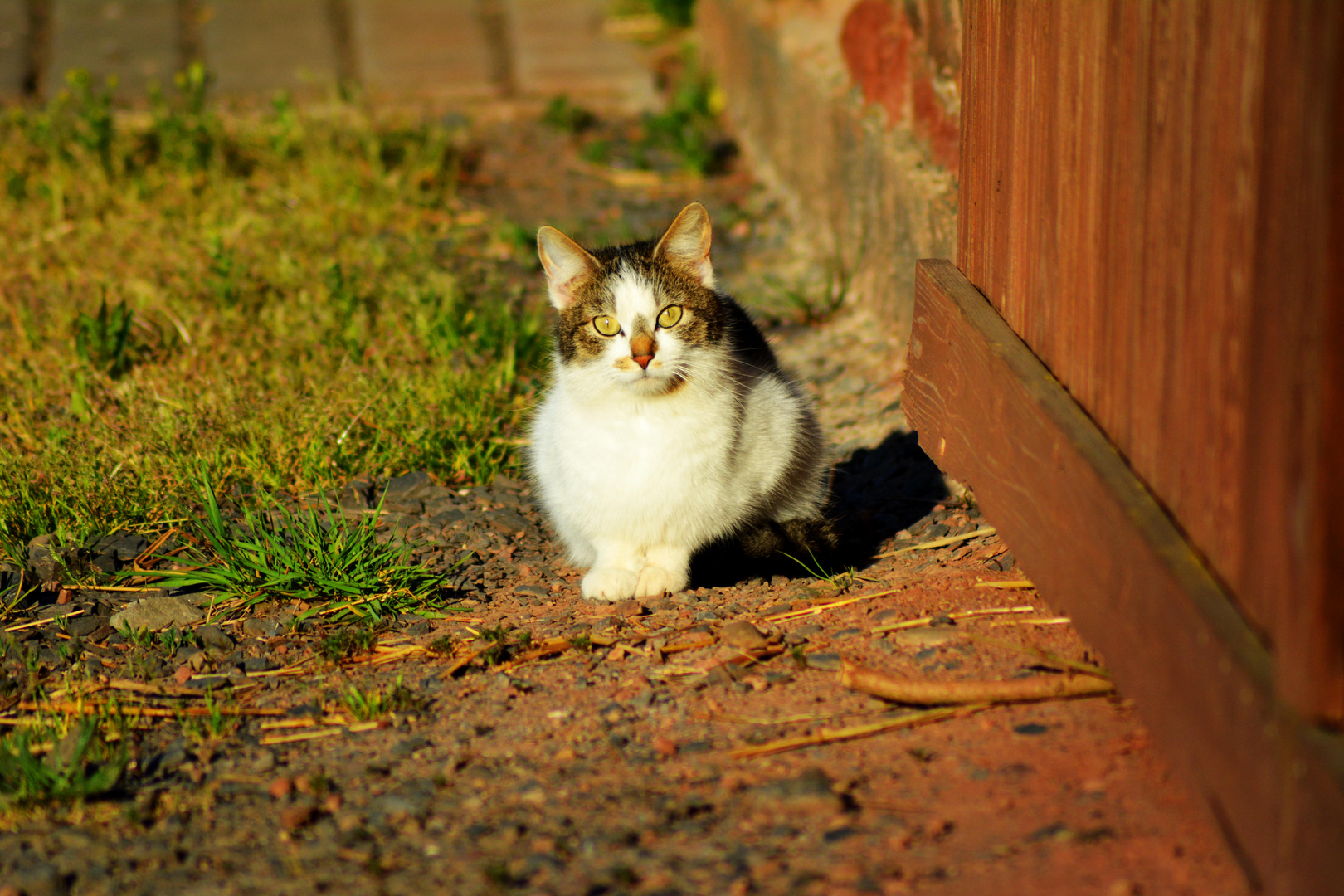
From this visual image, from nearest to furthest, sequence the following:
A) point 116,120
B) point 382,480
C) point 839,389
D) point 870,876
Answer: point 870,876
point 382,480
point 839,389
point 116,120

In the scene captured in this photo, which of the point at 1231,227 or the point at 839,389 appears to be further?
the point at 839,389

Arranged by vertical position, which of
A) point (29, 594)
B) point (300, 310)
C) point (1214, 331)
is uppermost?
point (1214, 331)

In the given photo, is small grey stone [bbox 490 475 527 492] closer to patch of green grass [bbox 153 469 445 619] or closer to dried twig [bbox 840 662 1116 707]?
patch of green grass [bbox 153 469 445 619]

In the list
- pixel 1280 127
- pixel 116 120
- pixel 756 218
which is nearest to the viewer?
pixel 1280 127

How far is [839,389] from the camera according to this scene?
14.6ft

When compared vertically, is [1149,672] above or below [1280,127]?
below

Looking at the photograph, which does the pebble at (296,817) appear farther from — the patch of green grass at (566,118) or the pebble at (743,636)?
the patch of green grass at (566,118)

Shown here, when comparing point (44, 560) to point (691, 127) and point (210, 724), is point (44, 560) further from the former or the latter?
point (691, 127)

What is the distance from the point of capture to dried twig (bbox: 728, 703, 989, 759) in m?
2.16

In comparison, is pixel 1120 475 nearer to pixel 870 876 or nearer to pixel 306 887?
pixel 870 876

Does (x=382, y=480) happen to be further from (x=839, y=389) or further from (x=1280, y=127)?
(x=1280, y=127)

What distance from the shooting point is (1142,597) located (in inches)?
73.4

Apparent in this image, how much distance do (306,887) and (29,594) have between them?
1.64m

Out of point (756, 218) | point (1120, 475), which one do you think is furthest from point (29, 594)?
point (756, 218)
